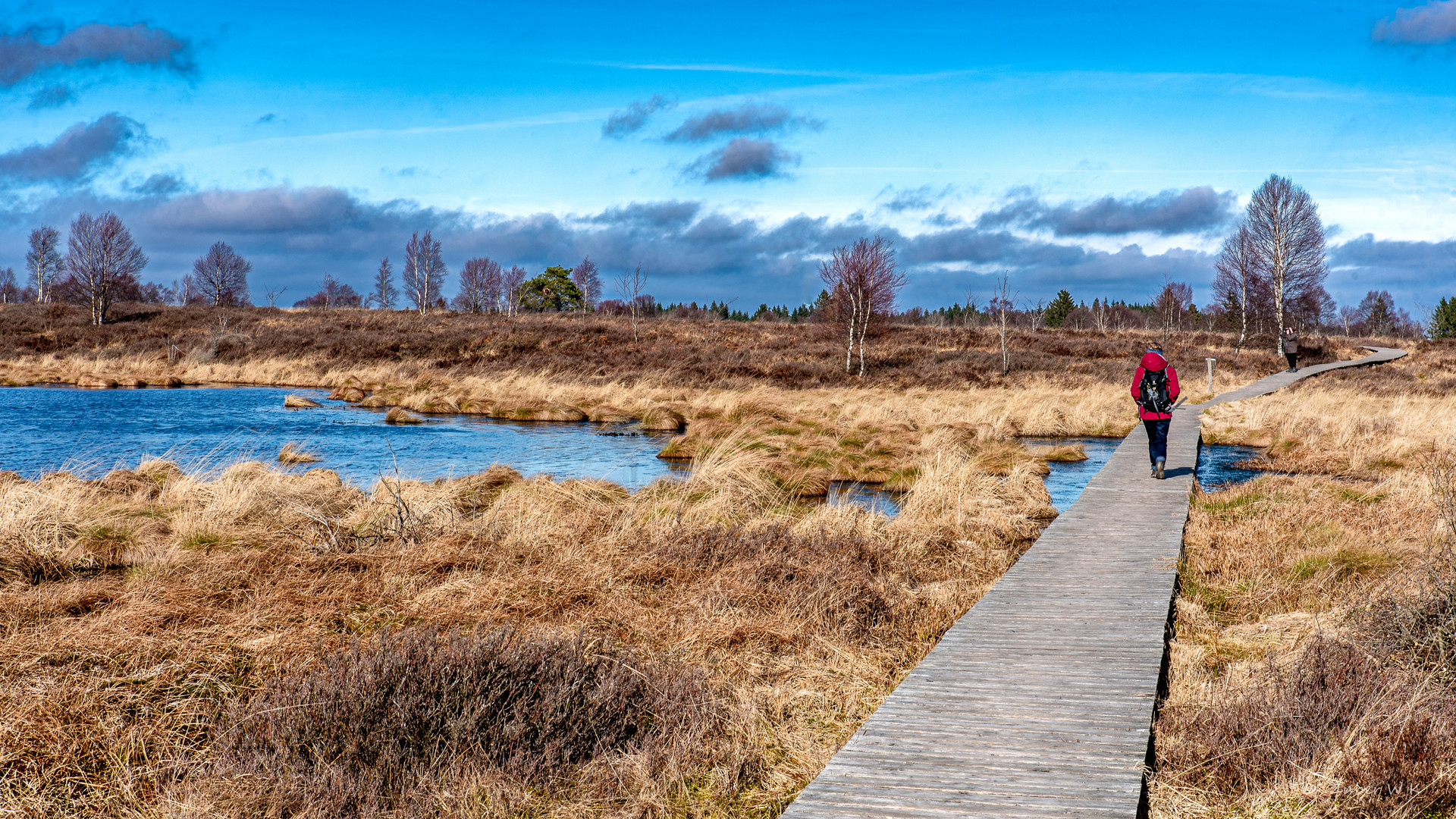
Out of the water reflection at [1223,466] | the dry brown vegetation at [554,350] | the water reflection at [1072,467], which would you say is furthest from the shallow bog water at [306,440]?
the dry brown vegetation at [554,350]

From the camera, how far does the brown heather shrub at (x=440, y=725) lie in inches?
162

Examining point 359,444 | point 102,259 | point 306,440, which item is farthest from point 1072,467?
point 102,259

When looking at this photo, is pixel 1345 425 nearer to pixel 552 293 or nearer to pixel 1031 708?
pixel 1031 708

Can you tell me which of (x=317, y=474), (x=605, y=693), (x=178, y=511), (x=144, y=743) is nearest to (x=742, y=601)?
(x=605, y=693)

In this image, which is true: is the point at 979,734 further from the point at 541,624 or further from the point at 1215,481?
the point at 1215,481

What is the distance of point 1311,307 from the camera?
5094 cm

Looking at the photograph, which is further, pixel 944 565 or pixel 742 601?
pixel 944 565

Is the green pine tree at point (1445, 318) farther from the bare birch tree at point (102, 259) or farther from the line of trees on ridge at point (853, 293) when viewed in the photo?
the bare birch tree at point (102, 259)

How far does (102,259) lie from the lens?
5900 centimetres

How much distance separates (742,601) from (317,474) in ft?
24.1

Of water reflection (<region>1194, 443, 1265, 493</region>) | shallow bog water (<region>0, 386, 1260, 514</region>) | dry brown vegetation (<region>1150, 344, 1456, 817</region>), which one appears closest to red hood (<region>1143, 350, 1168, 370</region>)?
dry brown vegetation (<region>1150, 344, 1456, 817</region>)

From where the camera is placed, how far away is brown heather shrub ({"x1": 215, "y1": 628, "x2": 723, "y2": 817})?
162 inches

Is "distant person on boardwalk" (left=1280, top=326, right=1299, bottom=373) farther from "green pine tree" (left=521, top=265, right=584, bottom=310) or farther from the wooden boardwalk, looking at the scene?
"green pine tree" (left=521, top=265, right=584, bottom=310)

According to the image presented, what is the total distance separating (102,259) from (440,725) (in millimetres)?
67932
